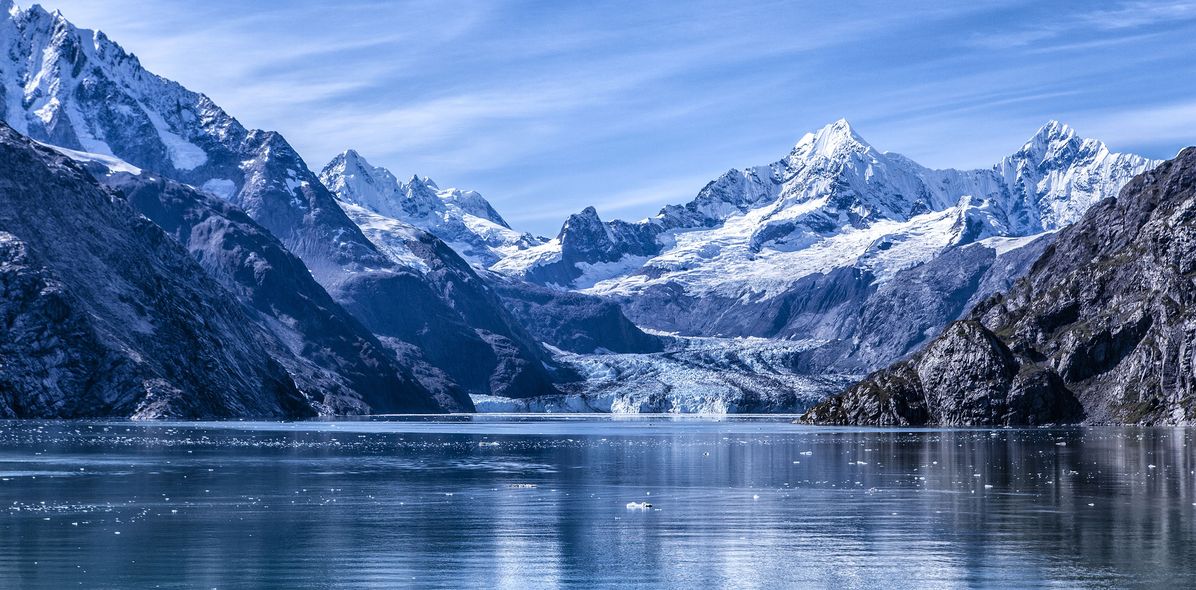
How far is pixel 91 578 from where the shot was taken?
4772cm

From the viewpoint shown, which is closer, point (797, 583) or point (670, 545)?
point (797, 583)

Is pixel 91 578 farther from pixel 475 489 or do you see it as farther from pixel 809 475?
pixel 809 475

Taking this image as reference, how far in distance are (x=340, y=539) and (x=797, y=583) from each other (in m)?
19.7

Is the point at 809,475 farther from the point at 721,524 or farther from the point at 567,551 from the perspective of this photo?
the point at 567,551

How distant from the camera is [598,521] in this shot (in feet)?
216

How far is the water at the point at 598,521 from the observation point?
49.0 m

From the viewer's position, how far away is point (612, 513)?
229 ft

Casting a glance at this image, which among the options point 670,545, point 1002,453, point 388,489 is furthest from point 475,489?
point 1002,453

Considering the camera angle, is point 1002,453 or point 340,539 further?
point 1002,453

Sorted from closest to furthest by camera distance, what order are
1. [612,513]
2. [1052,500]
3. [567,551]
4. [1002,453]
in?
[567,551], [612,513], [1052,500], [1002,453]

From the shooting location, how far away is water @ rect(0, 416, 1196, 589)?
49.0 m

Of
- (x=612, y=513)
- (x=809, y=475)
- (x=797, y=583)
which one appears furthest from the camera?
(x=809, y=475)

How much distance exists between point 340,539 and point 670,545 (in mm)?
12907

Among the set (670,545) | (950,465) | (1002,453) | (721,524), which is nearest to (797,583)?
(670,545)
